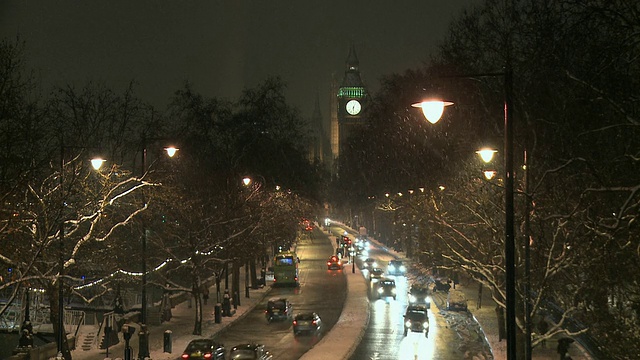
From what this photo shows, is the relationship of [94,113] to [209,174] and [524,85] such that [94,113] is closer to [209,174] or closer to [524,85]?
[209,174]

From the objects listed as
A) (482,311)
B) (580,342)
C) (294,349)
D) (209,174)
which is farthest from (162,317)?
(580,342)

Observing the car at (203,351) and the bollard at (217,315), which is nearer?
the car at (203,351)

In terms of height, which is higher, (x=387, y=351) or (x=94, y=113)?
(x=94, y=113)

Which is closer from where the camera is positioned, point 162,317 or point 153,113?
point 162,317

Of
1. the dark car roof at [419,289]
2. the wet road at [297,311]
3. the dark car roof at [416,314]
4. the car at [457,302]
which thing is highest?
the dark car roof at [419,289]

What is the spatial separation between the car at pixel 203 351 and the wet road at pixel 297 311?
10.6 ft

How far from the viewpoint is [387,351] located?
33844 millimetres

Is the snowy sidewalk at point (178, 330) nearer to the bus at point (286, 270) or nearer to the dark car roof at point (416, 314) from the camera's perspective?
the bus at point (286, 270)

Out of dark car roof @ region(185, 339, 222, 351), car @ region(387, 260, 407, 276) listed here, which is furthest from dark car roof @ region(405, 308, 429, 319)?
car @ region(387, 260, 407, 276)

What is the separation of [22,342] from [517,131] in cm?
2020

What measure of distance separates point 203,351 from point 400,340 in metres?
11.1

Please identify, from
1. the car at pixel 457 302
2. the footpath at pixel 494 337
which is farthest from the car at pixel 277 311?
the car at pixel 457 302

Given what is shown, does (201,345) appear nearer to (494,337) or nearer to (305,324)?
(305,324)

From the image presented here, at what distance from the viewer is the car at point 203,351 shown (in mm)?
29469
